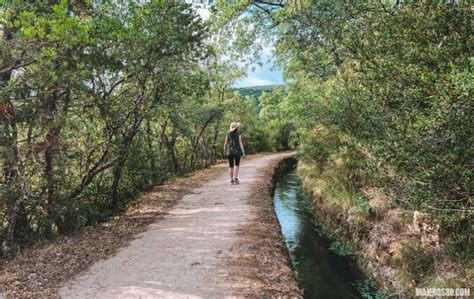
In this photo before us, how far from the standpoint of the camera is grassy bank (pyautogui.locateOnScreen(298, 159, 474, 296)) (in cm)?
564

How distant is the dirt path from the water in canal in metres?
1.41

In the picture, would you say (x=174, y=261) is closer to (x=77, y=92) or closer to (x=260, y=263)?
(x=260, y=263)

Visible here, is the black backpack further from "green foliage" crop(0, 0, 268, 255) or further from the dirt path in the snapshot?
"green foliage" crop(0, 0, 268, 255)

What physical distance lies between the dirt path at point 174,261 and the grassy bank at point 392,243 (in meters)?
2.39

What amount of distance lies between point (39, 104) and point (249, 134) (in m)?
26.9

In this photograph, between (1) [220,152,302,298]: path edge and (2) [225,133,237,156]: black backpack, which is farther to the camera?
(2) [225,133,237,156]: black backpack

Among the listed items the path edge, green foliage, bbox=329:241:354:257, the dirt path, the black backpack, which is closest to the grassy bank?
green foliage, bbox=329:241:354:257

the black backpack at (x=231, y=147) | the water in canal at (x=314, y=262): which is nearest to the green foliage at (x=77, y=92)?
the black backpack at (x=231, y=147)

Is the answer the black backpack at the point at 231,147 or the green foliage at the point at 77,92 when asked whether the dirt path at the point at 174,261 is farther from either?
the black backpack at the point at 231,147

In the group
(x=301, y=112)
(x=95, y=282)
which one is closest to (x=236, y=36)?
(x=301, y=112)

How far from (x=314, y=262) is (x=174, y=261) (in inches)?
128

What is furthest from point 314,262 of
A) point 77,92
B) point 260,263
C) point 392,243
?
point 77,92

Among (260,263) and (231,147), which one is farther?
(231,147)

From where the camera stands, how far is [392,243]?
23.1ft
